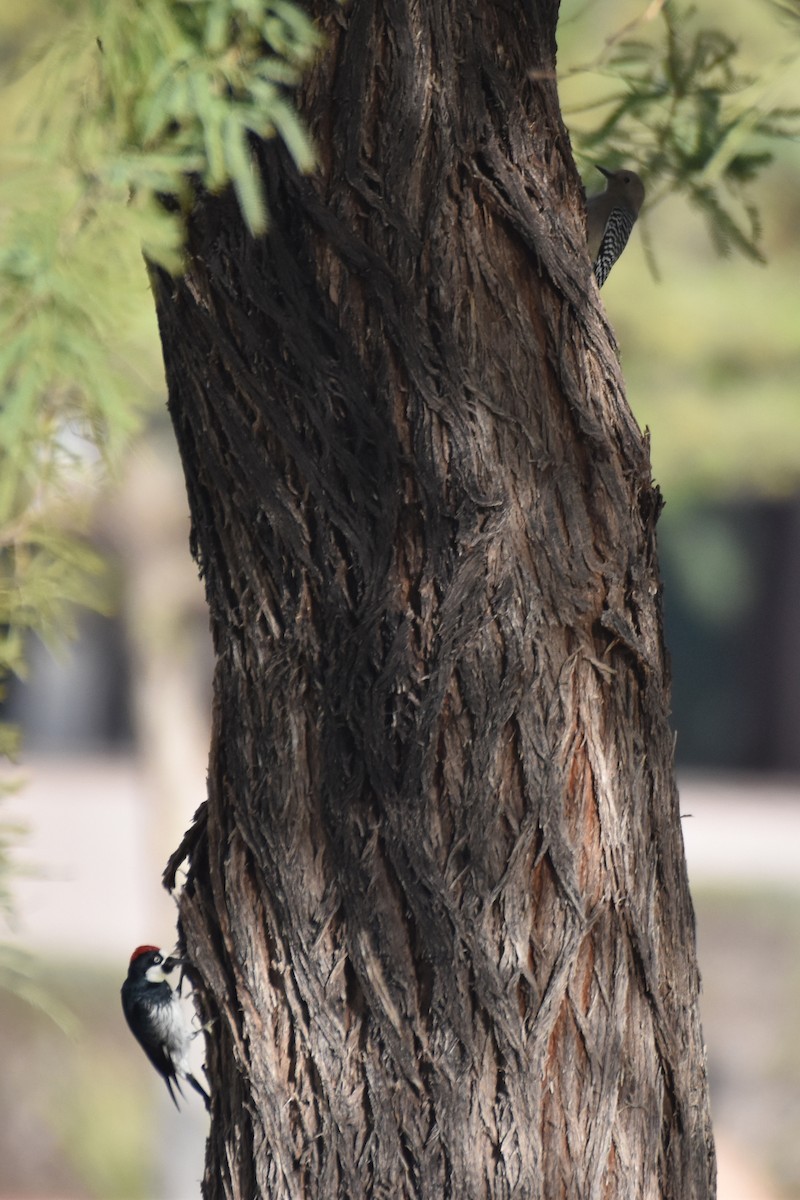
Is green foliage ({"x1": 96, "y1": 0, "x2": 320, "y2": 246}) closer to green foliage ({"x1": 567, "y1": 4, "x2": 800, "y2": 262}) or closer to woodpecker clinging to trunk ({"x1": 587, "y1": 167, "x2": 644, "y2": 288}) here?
green foliage ({"x1": 567, "y1": 4, "x2": 800, "y2": 262})

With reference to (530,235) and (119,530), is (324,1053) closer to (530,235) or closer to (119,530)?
(530,235)

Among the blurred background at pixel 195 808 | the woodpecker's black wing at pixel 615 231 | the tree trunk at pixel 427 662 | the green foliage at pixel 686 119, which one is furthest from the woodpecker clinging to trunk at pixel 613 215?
the tree trunk at pixel 427 662

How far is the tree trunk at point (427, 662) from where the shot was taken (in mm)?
1960

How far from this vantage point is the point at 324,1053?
1987 millimetres

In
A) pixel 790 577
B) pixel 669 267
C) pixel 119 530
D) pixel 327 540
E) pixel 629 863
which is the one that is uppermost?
pixel 790 577

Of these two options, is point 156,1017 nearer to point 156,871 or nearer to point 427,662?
point 427,662

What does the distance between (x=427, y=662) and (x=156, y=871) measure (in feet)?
20.0

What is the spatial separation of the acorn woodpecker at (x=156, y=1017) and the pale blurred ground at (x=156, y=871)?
4.22m

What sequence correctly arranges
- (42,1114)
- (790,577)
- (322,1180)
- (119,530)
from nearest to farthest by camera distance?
(322,1180)
(119,530)
(42,1114)
(790,577)

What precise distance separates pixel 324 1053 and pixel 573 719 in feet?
2.16

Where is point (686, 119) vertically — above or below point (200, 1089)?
above

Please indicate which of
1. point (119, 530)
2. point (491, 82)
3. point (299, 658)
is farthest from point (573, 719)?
point (119, 530)

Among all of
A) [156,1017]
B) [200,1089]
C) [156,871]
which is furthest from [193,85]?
[156,871]

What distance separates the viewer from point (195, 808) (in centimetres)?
728
